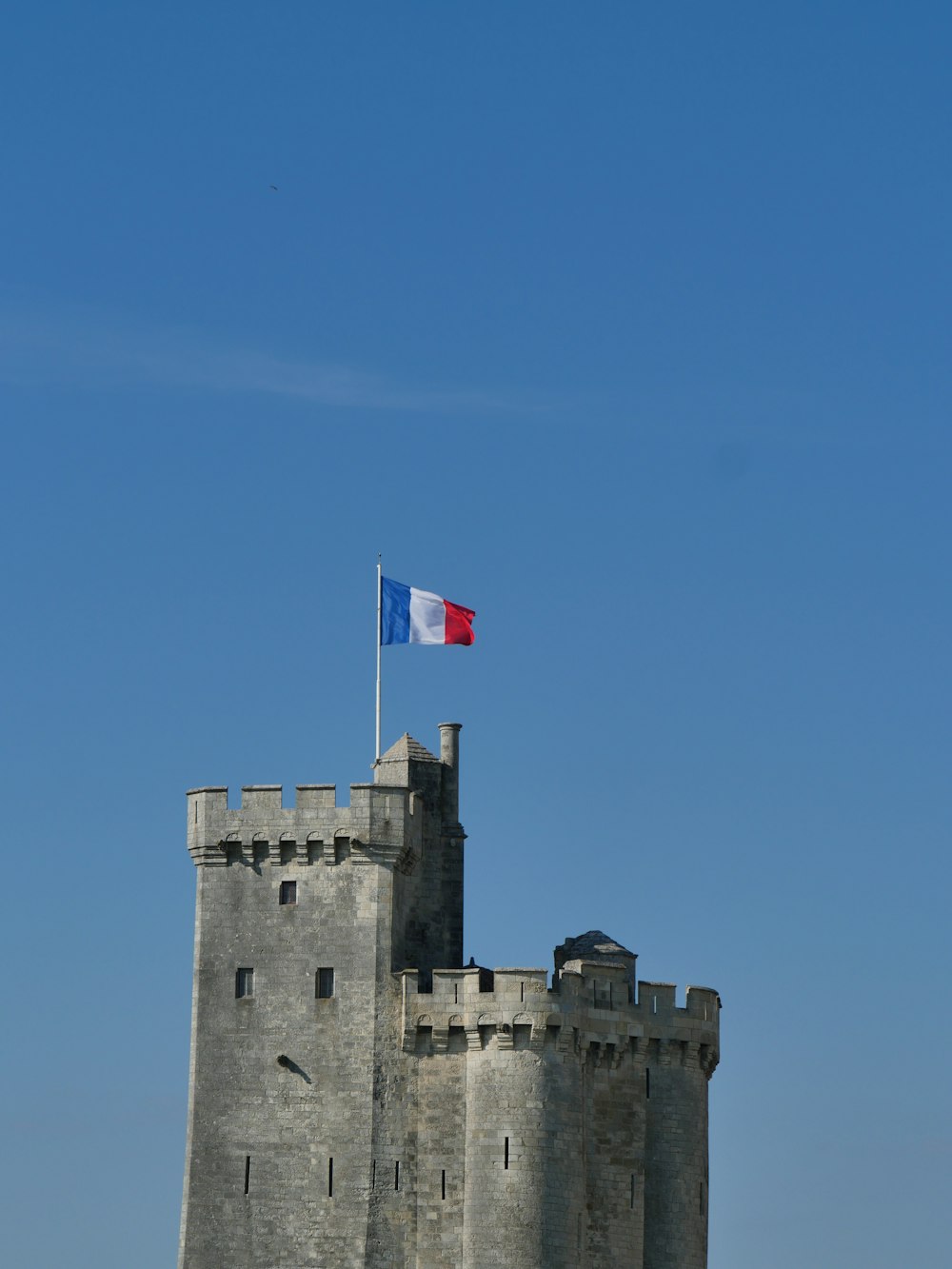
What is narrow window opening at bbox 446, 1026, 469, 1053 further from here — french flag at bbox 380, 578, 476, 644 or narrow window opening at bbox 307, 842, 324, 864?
french flag at bbox 380, 578, 476, 644

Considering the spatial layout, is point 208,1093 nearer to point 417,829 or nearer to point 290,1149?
point 290,1149

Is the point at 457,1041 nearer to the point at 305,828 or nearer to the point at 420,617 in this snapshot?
the point at 305,828

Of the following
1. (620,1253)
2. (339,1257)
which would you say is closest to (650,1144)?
(620,1253)

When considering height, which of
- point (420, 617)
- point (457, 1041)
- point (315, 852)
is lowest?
point (457, 1041)

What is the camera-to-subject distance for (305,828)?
95.6m

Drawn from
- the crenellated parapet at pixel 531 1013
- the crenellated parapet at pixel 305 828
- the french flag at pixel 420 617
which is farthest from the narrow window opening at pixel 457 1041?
the french flag at pixel 420 617

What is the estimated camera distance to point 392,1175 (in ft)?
305

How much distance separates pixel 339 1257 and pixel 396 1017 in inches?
277

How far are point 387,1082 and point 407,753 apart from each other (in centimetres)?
1186

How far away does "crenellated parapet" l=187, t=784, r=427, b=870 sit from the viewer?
95.4 meters

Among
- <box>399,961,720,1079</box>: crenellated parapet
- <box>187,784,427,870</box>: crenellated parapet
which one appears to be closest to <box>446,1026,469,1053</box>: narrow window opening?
<box>399,961,720,1079</box>: crenellated parapet

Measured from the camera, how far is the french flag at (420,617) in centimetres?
10181

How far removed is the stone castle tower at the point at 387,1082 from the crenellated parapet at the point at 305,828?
6cm

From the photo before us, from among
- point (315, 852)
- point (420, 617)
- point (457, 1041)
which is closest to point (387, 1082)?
point (457, 1041)
